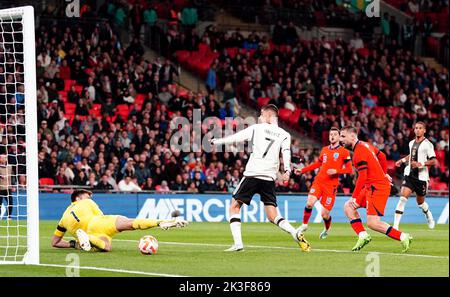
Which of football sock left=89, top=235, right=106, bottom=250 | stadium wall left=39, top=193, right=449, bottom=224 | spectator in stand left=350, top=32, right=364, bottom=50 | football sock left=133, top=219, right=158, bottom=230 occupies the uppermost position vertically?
spectator in stand left=350, top=32, right=364, bottom=50

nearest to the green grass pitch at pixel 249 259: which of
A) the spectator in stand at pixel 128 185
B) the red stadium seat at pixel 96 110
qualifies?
the spectator in stand at pixel 128 185

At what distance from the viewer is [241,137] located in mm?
14742

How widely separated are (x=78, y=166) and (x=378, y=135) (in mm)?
10910

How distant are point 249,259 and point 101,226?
2352mm

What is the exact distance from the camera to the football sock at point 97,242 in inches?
567

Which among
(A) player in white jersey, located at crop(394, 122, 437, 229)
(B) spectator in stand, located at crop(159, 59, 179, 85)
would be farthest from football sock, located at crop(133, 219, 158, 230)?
(B) spectator in stand, located at crop(159, 59, 179, 85)

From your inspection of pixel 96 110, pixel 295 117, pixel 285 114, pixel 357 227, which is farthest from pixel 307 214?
pixel 295 117

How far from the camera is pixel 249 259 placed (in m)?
13.6

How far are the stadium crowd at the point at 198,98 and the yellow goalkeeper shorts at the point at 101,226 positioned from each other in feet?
38.3

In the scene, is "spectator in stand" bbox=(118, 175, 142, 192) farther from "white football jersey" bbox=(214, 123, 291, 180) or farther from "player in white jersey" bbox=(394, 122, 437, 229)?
"white football jersey" bbox=(214, 123, 291, 180)

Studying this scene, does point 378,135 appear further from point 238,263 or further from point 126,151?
point 238,263

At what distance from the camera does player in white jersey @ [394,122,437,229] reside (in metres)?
20.6

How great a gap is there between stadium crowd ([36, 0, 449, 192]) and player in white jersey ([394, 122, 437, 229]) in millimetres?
7350
